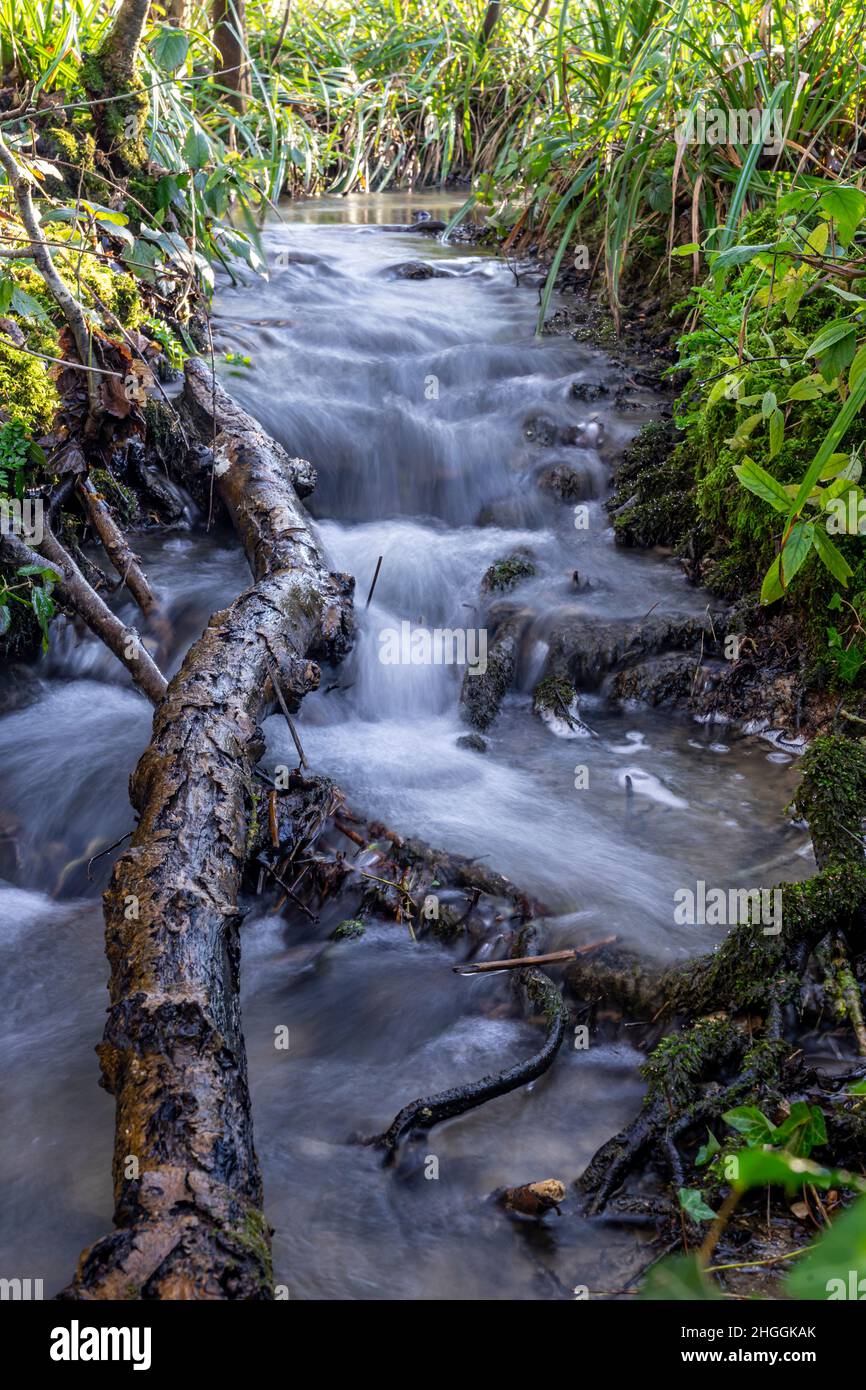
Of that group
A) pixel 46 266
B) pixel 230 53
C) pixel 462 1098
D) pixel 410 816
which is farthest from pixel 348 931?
pixel 230 53

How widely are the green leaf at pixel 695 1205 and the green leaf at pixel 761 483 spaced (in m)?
1.68

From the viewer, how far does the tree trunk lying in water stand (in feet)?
4.93

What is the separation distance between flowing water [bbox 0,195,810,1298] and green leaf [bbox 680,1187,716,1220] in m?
0.14

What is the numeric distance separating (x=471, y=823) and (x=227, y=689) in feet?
2.98

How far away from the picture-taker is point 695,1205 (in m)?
1.73

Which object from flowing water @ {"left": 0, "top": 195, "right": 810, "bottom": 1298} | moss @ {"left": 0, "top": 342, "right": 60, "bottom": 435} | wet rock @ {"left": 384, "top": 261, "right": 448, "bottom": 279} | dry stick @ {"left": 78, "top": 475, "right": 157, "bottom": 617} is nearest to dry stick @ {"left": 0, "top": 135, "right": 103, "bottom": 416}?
moss @ {"left": 0, "top": 342, "right": 60, "bottom": 435}

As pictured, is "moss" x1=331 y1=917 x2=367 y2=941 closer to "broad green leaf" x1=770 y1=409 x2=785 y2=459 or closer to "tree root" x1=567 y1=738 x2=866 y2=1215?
"tree root" x1=567 y1=738 x2=866 y2=1215

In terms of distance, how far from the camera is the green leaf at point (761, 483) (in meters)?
2.61

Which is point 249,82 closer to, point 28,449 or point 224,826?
point 28,449

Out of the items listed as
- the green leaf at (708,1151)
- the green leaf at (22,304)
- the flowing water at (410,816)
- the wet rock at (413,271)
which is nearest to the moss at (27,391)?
the green leaf at (22,304)

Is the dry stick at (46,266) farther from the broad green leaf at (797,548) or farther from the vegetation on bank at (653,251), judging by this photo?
the broad green leaf at (797,548)

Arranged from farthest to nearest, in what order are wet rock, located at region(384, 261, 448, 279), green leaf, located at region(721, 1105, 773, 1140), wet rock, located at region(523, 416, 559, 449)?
1. wet rock, located at region(384, 261, 448, 279)
2. wet rock, located at region(523, 416, 559, 449)
3. green leaf, located at region(721, 1105, 773, 1140)

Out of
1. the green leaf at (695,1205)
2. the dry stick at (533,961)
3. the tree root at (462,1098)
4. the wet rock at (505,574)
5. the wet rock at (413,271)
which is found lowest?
the tree root at (462,1098)

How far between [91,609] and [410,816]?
1282 mm
